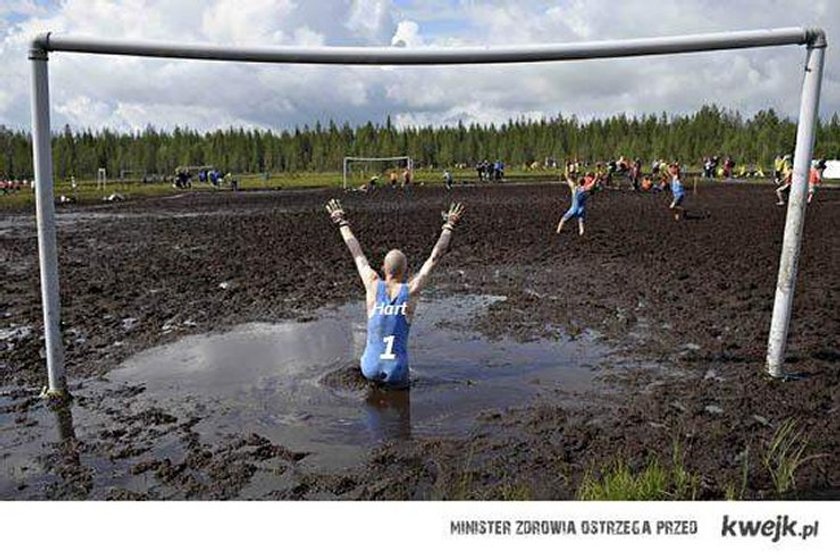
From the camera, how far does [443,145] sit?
36.8 m

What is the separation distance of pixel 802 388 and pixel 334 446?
11.8ft

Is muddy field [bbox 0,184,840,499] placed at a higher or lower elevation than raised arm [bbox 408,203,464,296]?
lower

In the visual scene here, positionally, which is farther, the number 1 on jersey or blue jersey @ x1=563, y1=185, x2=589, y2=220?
blue jersey @ x1=563, y1=185, x2=589, y2=220

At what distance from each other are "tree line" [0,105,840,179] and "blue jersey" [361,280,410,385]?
9.40 meters

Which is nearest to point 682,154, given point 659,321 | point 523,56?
point 659,321

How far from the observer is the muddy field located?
4285 mm

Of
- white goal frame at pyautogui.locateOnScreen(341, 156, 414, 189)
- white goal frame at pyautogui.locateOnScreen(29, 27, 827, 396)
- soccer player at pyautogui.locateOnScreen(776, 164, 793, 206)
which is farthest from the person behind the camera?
white goal frame at pyautogui.locateOnScreen(341, 156, 414, 189)

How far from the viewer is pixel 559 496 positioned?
12.9 feet
